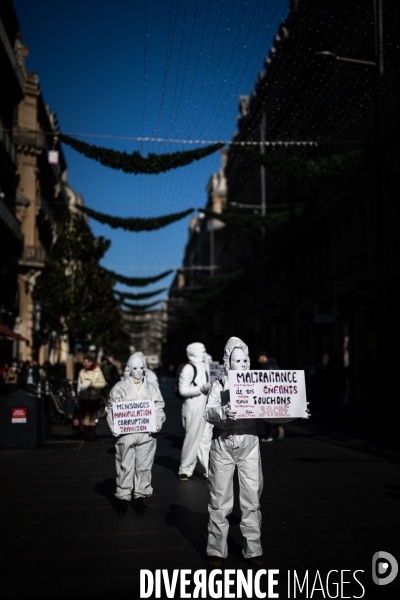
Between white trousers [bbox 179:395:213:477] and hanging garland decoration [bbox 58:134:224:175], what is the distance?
5.71 m

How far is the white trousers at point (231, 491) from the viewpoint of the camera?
18.6 ft

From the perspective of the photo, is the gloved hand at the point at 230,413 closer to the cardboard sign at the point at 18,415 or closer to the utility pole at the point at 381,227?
the cardboard sign at the point at 18,415

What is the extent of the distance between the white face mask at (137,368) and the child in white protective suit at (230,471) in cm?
237

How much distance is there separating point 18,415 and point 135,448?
6.47 metres

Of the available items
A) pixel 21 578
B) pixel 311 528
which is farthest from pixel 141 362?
pixel 21 578

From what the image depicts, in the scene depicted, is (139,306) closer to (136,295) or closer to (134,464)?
(136,295)

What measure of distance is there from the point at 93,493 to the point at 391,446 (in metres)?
6.34

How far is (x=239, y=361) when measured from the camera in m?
6.08

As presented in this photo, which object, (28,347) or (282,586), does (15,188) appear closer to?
(28,347)

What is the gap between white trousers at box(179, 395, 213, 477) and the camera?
1061 cm

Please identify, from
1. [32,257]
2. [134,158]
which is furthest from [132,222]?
[32,257]

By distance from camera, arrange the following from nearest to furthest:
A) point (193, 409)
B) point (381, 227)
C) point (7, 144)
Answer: point (193, 409) → point (381, 227) → point (7, 144)

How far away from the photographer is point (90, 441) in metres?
15.7

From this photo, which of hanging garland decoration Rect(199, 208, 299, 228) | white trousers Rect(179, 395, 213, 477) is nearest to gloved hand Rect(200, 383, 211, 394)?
white trousers Rect(179, 395, 213, 477)
